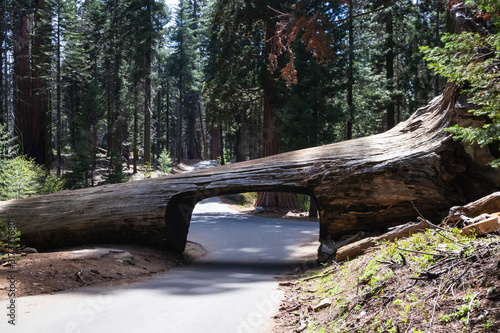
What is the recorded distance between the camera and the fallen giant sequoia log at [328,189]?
8.34 m

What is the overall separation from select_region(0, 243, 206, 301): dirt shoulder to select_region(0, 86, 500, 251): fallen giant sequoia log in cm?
104

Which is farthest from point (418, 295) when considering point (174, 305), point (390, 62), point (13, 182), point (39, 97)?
point (39, 97)

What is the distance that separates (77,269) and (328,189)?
575 centimetres

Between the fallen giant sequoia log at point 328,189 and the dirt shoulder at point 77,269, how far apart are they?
1.04m

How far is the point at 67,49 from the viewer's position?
27344 mm

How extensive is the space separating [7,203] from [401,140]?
10.7 meters

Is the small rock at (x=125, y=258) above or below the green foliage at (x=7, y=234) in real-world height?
below

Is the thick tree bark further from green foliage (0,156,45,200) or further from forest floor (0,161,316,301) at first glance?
forest floor (0,161,316,301)

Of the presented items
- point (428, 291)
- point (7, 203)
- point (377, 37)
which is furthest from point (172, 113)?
point (428, 291)

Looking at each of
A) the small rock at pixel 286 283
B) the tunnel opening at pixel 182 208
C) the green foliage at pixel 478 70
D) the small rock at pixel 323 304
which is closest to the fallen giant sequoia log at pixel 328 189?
the tunnel opening at pixel 182 208

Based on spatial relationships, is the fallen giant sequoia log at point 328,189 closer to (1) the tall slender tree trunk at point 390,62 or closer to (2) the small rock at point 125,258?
(2) the small rock at point 125,258

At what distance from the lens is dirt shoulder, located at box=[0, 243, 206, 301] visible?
20.8 feet

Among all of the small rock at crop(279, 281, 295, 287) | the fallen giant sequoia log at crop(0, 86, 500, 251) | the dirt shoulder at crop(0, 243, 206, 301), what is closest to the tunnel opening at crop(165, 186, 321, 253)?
the fallen giant sequoia log at crop(0, 86, 500, 251)

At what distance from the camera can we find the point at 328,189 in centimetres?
903
